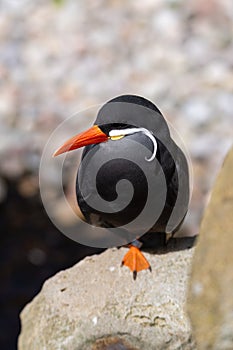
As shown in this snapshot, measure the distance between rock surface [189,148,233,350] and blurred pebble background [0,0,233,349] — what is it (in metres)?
3.09

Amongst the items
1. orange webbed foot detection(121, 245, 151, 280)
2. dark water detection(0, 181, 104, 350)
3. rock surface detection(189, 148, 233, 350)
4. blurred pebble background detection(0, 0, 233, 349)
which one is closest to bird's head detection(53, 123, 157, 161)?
orange webbed foot detection(121, 245, 151, 280)

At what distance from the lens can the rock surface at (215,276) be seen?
2.82 meters

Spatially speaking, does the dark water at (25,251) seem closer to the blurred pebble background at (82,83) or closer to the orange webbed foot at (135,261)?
the blurred pebble background at (82,83)

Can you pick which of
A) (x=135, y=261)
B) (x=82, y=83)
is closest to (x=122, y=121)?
(x=135, y=261)

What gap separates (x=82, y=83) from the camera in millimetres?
7094

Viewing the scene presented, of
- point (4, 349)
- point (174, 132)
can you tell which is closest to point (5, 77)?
point (174, 132)

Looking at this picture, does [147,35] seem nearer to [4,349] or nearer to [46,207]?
[46,207]

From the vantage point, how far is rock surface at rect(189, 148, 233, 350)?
2.82 m

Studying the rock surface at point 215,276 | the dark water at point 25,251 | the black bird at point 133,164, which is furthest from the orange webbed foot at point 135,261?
the dark water at point 25,251

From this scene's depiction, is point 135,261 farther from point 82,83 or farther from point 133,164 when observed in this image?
point 82,83

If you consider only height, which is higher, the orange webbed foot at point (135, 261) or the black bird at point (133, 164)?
the black bird at point (133, 164)

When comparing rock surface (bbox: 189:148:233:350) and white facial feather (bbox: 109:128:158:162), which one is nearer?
rock surface (bbox: 189:148:233:350)

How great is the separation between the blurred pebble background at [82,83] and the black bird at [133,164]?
2.36 meters

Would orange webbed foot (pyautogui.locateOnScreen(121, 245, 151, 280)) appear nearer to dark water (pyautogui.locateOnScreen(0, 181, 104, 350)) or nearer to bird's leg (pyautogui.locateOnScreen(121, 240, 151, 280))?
bird's leg (pyautogui.locateOnScreen(121, 240, 151, 280))
